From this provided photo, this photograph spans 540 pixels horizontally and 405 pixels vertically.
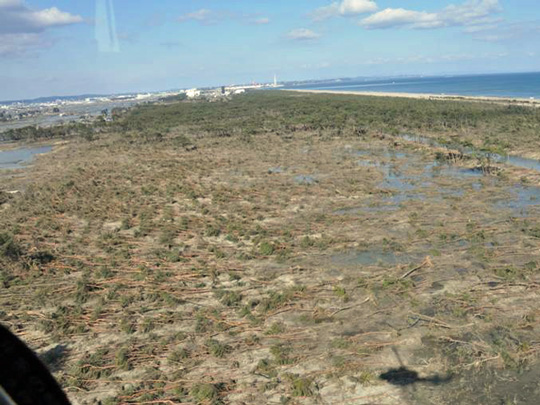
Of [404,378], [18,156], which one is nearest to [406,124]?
[404,378]

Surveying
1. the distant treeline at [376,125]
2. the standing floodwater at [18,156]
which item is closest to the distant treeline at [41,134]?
the distant treeline at [376,125]

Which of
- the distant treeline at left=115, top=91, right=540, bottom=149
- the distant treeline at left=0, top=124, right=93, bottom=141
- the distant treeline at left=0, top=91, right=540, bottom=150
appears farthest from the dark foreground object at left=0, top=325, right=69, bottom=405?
the distant treeline at left=0, top=124, right=93, bottom=141

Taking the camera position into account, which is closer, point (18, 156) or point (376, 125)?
point (376, 125)

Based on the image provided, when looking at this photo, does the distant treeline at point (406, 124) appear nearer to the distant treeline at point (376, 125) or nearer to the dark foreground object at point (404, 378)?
the distant treeline at point (376, 125)

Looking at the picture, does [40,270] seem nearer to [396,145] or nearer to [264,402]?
[264,402]

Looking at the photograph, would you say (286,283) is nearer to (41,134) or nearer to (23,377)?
(23,377)

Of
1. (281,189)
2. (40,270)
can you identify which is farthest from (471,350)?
(281,189)
